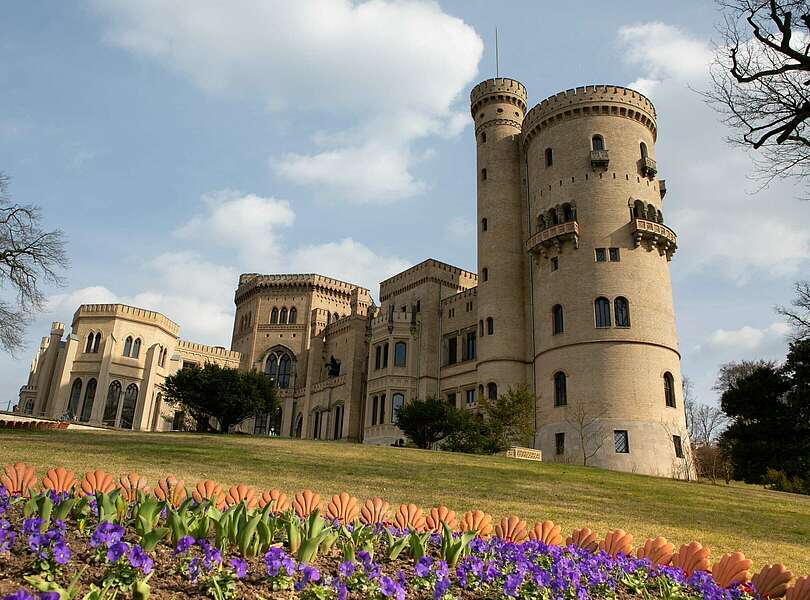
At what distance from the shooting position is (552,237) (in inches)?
1540

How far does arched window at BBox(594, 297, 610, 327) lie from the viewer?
120ft

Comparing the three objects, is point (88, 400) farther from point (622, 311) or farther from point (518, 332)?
point (622, 311)

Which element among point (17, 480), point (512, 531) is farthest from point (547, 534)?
point (17, 480)

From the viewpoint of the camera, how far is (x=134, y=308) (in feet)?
180

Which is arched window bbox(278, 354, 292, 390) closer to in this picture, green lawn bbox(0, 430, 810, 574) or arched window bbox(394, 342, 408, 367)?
arched window bbox(394, 342, 408, 367)

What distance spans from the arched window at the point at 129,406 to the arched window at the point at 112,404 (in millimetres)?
587

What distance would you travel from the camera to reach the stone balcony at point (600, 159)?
3928 centimetres

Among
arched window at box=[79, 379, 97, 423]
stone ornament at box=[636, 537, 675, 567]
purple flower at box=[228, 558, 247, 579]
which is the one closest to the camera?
purple flower at box=[228, 558, 247, 579]

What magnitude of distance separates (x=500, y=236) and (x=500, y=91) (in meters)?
11.4

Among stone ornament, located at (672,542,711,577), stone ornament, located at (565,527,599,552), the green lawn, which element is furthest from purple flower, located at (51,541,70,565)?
the green lawn

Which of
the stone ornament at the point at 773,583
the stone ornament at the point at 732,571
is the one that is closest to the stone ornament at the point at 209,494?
the stone ornament at the point at 732,571

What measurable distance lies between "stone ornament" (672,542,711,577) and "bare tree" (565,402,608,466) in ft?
92.8

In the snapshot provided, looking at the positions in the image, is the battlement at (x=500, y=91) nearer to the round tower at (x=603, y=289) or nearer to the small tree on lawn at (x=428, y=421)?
the round tower at (x=603, y=289)

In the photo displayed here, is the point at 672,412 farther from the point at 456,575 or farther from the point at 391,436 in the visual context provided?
the point at 456,575
